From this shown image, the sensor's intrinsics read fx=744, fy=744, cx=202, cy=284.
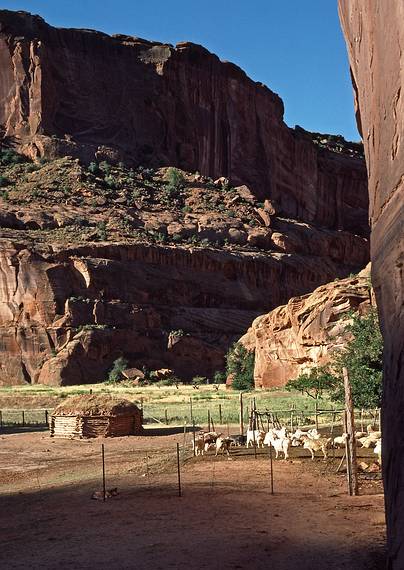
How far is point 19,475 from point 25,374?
49665mm

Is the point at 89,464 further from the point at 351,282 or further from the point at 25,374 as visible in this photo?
the point at 25,374

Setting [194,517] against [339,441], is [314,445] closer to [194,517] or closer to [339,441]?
[339,441]

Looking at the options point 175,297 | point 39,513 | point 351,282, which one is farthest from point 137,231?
point 39,513

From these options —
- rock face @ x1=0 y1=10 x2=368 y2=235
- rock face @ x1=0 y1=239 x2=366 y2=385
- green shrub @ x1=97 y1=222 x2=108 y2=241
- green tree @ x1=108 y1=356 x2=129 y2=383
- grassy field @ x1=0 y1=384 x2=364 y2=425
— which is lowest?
grassy field @ x1=0 y1=384 x2=364 y2=425

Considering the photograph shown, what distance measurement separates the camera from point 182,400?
165ft

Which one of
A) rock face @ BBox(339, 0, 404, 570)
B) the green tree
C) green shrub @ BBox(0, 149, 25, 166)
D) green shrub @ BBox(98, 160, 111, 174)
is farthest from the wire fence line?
green shrub @ BBox(0, 149, 25, 166)

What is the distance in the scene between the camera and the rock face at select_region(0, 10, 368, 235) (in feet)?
342

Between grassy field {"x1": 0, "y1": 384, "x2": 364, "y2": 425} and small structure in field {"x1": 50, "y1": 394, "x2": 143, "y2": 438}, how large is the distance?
14.6 ft

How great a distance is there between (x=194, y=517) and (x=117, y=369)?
5458 centimetres

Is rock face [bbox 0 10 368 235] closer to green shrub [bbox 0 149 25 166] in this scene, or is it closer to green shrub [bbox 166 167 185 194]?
green shrub [bbox 0 149 25 166]

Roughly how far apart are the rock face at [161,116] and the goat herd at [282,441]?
82.0 metres

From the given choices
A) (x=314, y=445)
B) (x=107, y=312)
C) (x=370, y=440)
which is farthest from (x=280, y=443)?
(x=107, y=312)

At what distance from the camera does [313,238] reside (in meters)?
101

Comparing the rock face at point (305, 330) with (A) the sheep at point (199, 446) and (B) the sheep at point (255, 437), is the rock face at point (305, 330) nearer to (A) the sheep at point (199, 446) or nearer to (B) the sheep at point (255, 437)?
(B) the sheep at point (255, 437)
